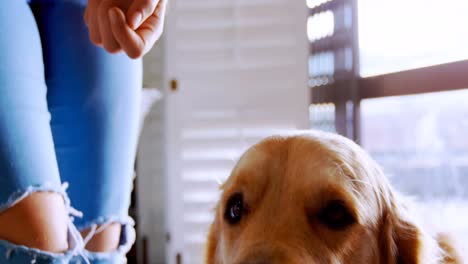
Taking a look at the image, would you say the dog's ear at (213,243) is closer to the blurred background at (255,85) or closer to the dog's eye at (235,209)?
the dog's eye at (235,209)

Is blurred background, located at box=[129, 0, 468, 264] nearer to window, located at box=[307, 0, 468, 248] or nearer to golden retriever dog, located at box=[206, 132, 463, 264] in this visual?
window, located at box=[307, 0, 468, 248]

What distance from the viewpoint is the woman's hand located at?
0.90 meters

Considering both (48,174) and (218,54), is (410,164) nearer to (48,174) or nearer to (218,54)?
(218,54)

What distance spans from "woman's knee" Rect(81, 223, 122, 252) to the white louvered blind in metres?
1.53

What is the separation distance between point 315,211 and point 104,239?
43 cm

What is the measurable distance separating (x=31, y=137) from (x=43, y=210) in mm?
124

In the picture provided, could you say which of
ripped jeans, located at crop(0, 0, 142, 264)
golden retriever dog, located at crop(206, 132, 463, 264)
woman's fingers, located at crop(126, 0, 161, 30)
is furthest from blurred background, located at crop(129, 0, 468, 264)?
woman's fingers, located at crop(126, 0, 161, 30)

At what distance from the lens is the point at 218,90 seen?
2.61 metres

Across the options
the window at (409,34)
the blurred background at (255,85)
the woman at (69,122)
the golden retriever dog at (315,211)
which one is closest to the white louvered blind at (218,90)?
the blurred background at (255,85)

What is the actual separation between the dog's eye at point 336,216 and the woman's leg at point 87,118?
0.41 meters

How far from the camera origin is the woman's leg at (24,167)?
0.82 m

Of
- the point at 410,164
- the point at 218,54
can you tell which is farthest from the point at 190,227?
the point at 410,164

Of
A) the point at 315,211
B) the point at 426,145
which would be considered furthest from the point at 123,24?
the point at 426,145

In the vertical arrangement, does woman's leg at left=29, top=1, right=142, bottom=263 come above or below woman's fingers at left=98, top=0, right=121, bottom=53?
below
